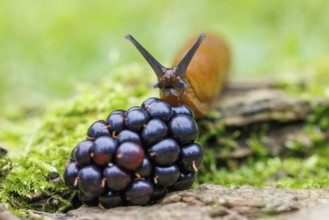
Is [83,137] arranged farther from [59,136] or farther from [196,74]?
[196,74]

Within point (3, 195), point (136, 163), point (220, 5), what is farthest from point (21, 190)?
point (220, 5)

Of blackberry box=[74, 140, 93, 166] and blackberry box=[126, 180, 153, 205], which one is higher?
blackberry box=[74, 140, 93, 166]

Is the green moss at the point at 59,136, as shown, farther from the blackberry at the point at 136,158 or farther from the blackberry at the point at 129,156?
the blackberry at the point at 129,156

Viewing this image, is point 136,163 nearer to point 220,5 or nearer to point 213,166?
point 213,166

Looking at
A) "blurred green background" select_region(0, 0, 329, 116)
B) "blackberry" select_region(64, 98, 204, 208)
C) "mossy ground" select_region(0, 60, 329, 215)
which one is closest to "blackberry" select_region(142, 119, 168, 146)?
"blackberry" select_region(64, 98, 204, 208)

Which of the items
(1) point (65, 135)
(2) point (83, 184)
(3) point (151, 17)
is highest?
(3) point (151, 17)

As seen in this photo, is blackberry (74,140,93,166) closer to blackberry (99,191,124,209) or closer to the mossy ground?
blackberry (99,191,124,209)

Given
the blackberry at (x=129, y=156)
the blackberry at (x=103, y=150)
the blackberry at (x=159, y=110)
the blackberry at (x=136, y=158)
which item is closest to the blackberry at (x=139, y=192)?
the blackberry at (x=136, y=158)
